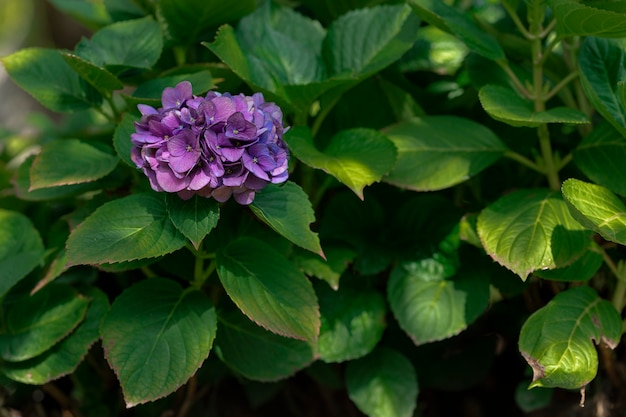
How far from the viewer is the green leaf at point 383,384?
133 centimetres

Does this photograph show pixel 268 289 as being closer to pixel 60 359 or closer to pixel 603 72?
pixel 60 359

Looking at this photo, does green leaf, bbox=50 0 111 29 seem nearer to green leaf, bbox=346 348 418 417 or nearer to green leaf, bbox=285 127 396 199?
green leaf, bbox=285 127 396 199

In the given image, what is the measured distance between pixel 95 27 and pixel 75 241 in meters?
0.79

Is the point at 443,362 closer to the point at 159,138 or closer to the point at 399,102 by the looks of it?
the point at 399,102

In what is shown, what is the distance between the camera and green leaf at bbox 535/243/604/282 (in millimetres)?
1167

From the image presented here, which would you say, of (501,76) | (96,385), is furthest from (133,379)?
(501,76)

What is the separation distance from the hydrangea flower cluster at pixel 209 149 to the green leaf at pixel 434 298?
40 centimetres

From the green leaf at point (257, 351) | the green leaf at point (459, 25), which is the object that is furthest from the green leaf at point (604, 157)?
the green leaf at point (257, 351)

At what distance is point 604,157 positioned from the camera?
121 centimetres

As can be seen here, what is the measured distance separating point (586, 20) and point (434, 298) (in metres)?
0.52

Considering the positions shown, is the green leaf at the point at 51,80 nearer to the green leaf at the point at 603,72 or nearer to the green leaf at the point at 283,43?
the green leaf at the point at 283,43

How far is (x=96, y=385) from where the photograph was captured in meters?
1.46

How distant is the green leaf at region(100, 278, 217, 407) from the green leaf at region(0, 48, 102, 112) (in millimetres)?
364

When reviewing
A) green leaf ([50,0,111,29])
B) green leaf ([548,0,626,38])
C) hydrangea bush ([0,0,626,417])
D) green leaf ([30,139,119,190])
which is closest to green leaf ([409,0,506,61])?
hydrangea bush ([0,0,626,417])
